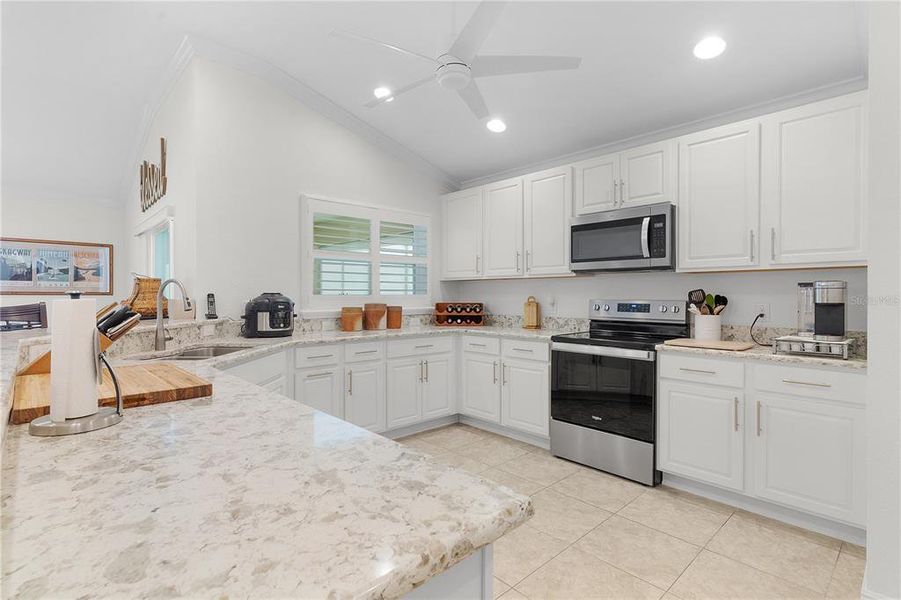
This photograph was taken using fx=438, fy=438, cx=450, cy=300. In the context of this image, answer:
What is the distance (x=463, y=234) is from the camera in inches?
179

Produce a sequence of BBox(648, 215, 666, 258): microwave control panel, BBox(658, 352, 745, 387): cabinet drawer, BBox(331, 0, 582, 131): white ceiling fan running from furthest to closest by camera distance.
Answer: BBox(648, 215, 666, 258): microwave control panel → BBox(658, 352, 745, 387): cabinet drawer → BBox(331, 0, 582, 131): white ceiling fan

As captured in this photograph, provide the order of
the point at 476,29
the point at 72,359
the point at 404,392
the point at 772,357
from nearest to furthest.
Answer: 1. the point at 72,359
2. the point at 476,29
3. the point at 772,357
4. the point at 404,392

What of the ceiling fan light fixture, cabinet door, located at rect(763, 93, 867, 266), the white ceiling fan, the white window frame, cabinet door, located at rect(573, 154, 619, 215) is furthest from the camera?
the white window frame

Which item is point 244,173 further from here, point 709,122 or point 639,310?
point 709,122

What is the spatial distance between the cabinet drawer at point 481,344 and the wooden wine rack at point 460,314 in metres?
0.42

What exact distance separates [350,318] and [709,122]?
126 inches

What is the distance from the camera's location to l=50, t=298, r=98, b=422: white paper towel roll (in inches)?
38.4

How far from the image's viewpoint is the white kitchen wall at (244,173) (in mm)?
3137

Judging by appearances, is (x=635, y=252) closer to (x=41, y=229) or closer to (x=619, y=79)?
(x=619, y=79)

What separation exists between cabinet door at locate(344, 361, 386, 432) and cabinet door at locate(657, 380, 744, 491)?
2.07 meters

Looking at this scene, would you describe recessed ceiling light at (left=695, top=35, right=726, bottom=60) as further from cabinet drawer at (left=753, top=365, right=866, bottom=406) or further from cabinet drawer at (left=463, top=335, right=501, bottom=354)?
cabinet drawer at (left=463, top=335, right=501, bottom=354)

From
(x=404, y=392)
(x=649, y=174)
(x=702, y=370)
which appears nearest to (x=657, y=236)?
(x=649, y=174)

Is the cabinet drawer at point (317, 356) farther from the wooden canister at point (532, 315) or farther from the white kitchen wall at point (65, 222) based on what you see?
the white kitchen wall at point (65, 222)

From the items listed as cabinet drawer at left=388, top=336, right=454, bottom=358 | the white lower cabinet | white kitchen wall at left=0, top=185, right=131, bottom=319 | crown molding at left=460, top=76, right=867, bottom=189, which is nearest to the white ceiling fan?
crown molding at left=460, top=76, right=867, bottom=189
